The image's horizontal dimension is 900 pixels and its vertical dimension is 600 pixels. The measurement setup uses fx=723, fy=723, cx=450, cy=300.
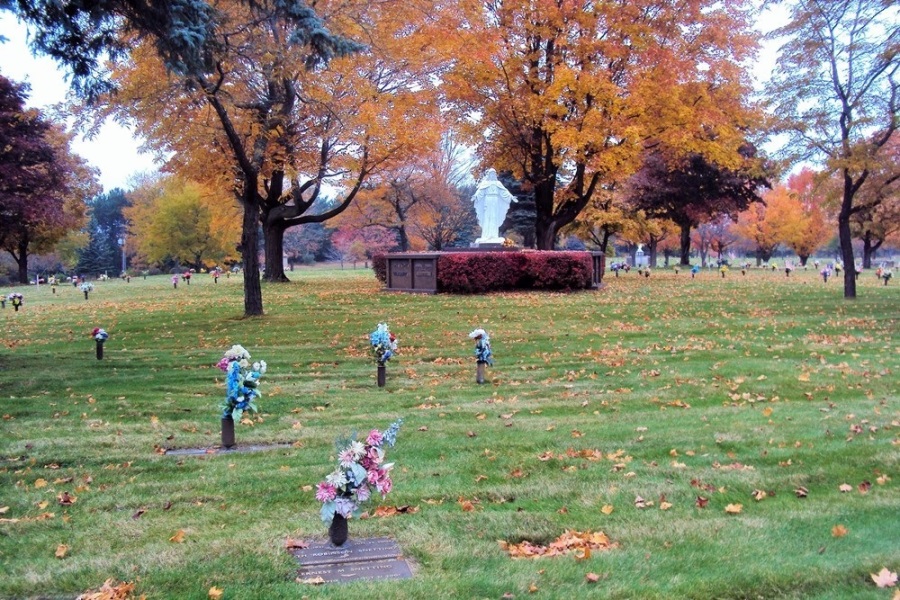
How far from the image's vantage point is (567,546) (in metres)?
4.29

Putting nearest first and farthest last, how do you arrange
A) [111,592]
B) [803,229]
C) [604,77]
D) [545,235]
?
[111,592] → [604,77] → [545,235] → [803,229]

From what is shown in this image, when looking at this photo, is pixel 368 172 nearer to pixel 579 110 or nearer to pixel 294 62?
pixel 579 110

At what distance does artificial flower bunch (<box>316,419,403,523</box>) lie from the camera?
4.10m

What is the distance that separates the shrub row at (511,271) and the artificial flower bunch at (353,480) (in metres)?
17.0

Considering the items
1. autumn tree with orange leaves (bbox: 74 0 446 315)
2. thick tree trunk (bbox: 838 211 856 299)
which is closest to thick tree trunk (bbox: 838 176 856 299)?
thick tree trunk (bbox: 838 211 856 299)

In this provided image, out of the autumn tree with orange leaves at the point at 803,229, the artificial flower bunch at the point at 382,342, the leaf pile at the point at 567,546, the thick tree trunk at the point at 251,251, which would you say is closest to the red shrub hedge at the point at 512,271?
the thick tree trunk at the point at 251,251

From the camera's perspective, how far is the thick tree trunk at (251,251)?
1608cm

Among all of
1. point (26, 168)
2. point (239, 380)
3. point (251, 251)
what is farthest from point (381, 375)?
point (26, 168)

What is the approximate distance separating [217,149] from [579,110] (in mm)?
12682

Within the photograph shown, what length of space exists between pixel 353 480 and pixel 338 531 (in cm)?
42

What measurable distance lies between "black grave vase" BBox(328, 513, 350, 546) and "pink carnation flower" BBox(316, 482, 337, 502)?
252 millimetres

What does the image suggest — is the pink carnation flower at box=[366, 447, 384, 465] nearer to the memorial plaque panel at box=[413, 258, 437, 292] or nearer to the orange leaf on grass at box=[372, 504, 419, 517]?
the orange leaf on grass at box=[372, 504, 419, 517]

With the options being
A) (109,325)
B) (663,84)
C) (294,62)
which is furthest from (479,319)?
(663,84)

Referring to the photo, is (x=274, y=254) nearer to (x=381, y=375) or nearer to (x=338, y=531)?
(x=381, y=375)
